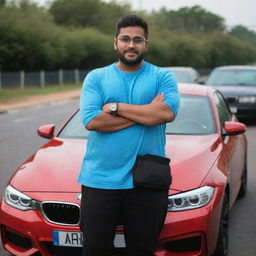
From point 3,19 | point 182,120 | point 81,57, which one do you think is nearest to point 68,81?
point 81,57

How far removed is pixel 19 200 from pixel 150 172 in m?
1.30

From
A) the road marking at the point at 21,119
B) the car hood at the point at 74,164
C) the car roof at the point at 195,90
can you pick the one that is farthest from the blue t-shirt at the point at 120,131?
the road marking at the point at 21,119

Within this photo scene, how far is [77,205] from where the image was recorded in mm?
3617

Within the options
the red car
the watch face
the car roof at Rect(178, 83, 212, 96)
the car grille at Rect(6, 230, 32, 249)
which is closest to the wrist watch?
the watch face

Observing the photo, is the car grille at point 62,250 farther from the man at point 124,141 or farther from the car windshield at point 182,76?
the car windshield at point 182,76

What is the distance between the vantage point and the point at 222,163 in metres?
4.42

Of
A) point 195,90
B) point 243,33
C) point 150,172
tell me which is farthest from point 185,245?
point 243,33

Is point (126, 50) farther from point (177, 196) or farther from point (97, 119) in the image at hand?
point (177, 196)

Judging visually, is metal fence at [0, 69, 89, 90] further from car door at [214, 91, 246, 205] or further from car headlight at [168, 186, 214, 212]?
car headlight at [168, 186, 214, 212]

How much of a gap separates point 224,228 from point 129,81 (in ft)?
5.67

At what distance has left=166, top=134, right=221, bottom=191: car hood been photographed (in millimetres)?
3836

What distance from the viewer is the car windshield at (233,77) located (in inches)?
558

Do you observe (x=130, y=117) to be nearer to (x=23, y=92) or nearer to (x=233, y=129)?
(x=233, y=129)

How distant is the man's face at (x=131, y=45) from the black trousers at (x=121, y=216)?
2.38 feet
